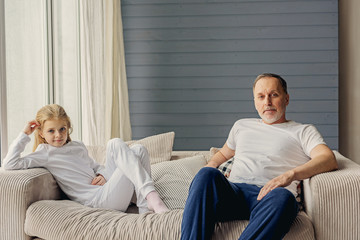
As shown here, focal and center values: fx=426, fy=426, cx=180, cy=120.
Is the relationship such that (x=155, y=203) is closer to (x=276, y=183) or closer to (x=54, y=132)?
(x=276, y=183)

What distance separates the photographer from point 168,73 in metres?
4.51

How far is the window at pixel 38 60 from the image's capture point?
2730mm

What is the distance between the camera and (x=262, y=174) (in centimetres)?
204

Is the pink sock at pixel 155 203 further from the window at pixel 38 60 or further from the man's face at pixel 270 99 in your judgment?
the window at pixel 38 60

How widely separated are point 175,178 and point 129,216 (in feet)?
1.61

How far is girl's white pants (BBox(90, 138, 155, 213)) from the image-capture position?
7.02 feet

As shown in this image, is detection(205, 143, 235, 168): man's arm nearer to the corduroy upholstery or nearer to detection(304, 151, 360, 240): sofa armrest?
the corduroy upholstery

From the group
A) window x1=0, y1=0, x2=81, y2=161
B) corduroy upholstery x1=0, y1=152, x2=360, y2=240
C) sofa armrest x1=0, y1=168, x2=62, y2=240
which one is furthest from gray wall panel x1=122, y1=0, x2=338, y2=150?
sofa armrest x1=0, y1=168, x2=62, y2=240

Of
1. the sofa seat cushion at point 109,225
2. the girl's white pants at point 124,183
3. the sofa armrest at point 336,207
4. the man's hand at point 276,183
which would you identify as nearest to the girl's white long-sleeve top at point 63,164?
the girl's white pants at point 124,183

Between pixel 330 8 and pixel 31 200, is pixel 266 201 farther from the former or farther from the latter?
pixel 330 8

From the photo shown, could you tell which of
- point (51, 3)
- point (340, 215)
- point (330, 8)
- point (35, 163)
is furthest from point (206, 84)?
point (340, 215)

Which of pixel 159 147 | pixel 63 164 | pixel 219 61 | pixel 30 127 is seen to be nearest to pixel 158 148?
pixel 159 147

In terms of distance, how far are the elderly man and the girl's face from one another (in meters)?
0.85

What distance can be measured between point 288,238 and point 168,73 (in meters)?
3.01
